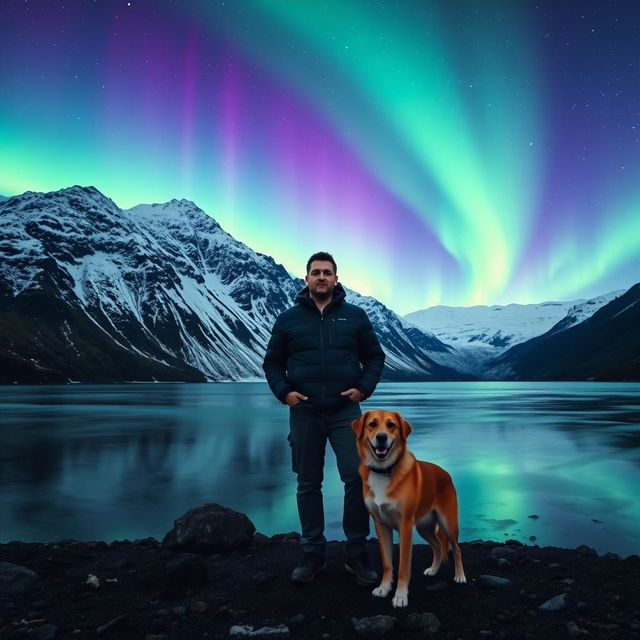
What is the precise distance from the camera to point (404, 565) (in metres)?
6.55

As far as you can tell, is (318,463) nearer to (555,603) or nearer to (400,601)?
(400,601)

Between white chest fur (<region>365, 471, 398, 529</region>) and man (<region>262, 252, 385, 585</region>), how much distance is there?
84 centimetres

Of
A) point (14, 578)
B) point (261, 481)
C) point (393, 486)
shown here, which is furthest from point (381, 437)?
point (261, 481)

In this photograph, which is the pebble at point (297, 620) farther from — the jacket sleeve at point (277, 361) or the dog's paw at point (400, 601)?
the jacket sleeve at point (277, 361)

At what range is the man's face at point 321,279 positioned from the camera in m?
7.84

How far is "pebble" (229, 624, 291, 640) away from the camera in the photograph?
19.1 ft

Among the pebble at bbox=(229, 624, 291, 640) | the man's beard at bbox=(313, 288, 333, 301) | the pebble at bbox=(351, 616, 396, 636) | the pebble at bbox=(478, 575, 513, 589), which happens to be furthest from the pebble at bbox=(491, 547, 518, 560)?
the man's beard at bbox=(313, 288, 333, 301)

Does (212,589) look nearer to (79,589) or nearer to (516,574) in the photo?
(79,589)

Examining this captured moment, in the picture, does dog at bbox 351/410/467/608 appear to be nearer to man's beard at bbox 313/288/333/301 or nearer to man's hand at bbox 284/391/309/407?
man's hand at bbox 284/391/309/407

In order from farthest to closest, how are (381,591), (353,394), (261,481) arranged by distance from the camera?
1. (261,481)
2. (353,394)
3. (381,591)

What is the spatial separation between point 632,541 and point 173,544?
34.9ft

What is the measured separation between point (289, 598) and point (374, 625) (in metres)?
1.41

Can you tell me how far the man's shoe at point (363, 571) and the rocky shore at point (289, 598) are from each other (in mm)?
136

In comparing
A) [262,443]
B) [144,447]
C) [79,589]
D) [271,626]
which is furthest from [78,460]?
[271,626]
